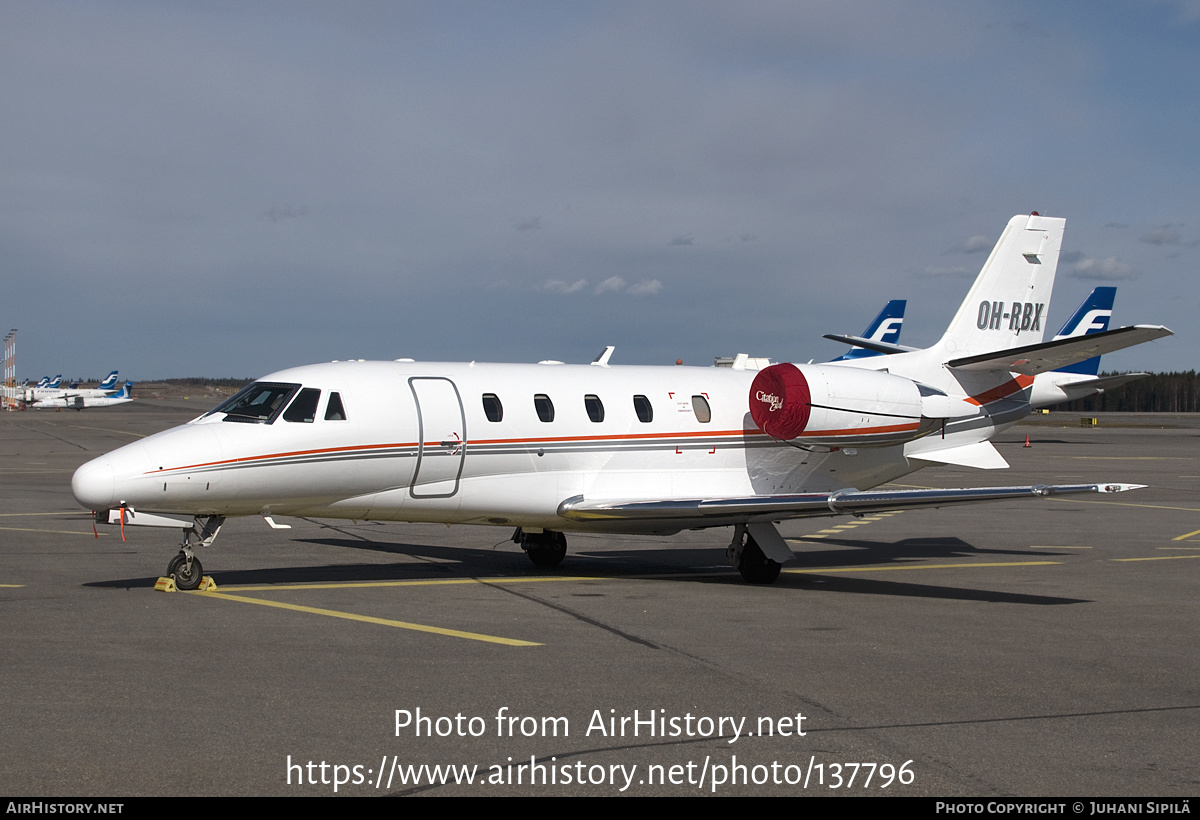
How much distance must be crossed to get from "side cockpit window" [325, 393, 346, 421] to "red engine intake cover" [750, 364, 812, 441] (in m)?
6.14

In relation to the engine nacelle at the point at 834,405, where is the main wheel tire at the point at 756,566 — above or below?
below

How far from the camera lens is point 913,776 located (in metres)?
6.75

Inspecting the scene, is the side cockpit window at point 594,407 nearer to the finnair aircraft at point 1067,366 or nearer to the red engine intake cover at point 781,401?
the red engine intake cover at point 781,401

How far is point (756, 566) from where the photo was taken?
15266 mm

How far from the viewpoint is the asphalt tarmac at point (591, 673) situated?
22.2ft

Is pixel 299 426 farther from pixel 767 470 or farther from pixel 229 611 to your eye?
pixel 767 470

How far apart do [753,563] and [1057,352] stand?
5.64 m

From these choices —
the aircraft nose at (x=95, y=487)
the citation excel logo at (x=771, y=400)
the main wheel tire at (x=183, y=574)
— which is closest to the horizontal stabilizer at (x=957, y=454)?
the citation excel logo at (x=771, y=400)

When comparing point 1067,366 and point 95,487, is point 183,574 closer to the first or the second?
point 95,487

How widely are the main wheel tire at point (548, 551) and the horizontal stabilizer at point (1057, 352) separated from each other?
7.03 metres

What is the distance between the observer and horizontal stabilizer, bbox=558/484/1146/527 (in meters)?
13.6

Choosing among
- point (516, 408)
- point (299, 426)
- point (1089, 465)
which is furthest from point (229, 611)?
point (1089, 465)

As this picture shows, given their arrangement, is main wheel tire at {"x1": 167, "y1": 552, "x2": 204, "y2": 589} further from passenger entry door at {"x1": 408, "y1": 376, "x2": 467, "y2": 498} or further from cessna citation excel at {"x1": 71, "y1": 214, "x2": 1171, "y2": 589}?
passenger entry door at {"x1": 408, "y1": 376, "x2": 467, "y2": 498}
